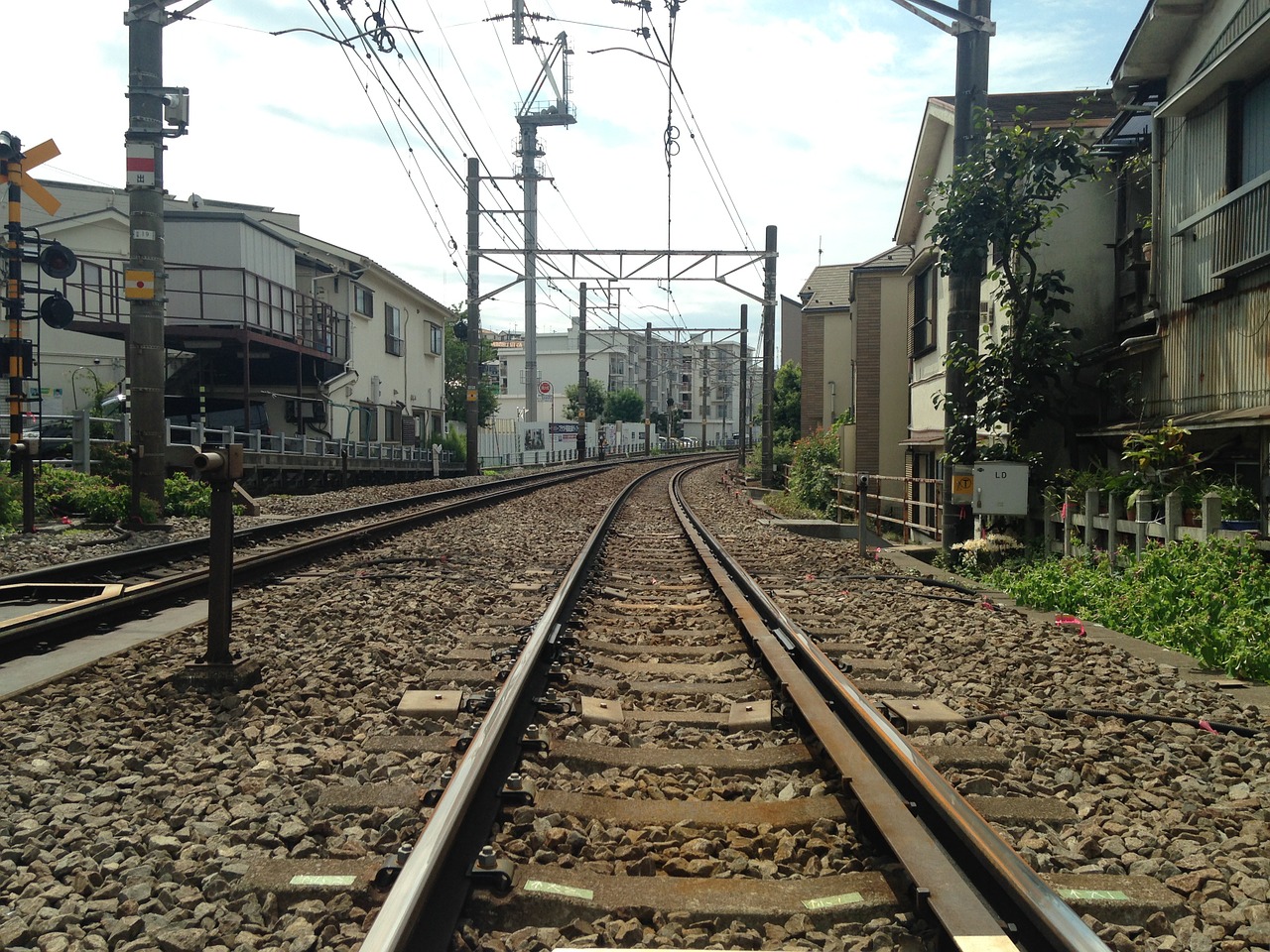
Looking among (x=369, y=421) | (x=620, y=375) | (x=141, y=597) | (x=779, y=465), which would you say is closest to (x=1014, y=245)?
(x=141, y=597)

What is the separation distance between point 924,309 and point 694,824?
16100mm

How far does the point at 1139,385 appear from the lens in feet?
34.2

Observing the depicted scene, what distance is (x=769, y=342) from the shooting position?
103 feet

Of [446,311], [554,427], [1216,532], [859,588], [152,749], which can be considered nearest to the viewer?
[152,749]

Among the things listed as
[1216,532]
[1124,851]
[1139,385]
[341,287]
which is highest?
[341,287]

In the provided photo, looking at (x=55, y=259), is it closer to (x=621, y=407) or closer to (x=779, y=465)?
(x=779, y=465)

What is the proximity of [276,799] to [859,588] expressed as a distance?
661cm

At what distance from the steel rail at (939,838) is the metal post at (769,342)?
25214 mm

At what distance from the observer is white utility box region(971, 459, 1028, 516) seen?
1043 cm

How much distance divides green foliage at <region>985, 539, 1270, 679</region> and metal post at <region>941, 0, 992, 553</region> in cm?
249

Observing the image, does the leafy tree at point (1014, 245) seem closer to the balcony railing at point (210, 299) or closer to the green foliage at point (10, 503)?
the green foliage at point (10, 503)

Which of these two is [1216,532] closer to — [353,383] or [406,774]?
[406,774]

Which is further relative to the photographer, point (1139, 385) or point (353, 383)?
point (353, 383)

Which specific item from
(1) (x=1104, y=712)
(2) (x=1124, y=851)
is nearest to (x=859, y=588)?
(1) (x=1104, y=712)
